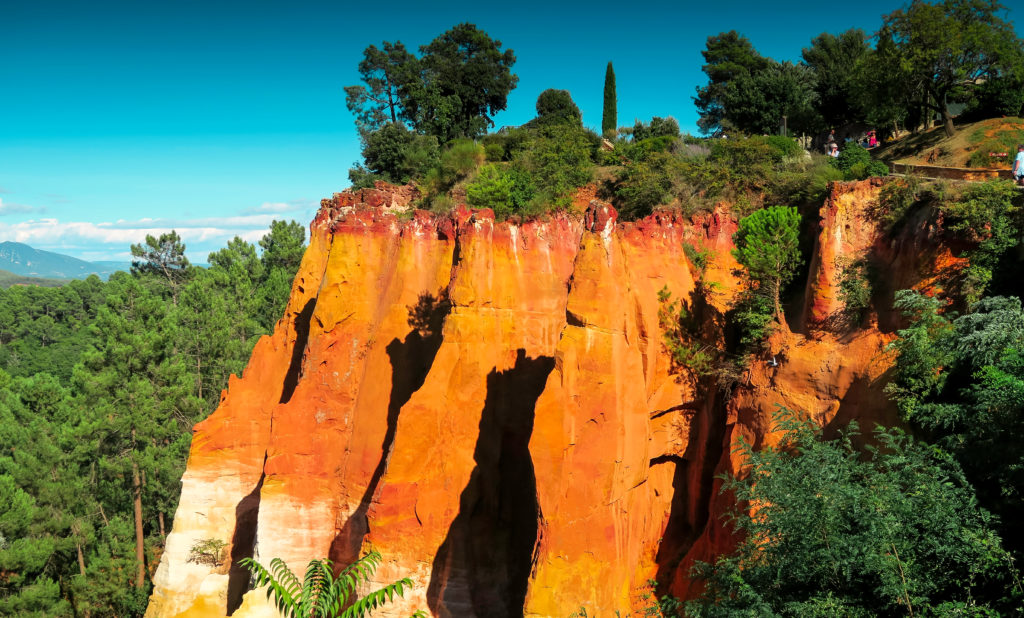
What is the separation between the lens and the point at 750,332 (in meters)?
15.4

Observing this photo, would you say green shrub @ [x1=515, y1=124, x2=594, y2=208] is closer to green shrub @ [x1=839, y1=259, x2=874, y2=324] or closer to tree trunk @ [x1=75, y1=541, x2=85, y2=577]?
green shrub @ [x1=839, y1=259, x2=874, y2=324]

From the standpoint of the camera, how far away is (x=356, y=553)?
18.3 m

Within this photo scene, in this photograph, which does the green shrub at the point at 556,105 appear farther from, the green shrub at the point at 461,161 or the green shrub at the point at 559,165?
the green shrub at the point at 559,165

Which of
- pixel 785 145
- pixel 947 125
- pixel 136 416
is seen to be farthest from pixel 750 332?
pixel 136 416

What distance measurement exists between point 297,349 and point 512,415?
986 centimetres

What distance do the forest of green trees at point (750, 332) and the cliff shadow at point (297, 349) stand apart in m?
8.31

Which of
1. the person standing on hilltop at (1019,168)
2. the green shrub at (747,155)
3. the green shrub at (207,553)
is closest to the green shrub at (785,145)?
the green shrub at (747,155)

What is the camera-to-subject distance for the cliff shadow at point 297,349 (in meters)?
23.2

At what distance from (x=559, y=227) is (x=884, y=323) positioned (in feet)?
25.1

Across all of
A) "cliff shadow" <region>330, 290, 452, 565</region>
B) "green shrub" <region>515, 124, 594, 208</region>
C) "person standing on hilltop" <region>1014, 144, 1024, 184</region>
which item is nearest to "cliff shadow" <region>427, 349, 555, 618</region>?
"cliff shadow" <region>330, 290, 452, 565</region>

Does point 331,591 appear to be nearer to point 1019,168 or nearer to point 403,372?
point 403,372

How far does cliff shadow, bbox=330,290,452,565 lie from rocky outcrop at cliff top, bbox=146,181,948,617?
6 cm

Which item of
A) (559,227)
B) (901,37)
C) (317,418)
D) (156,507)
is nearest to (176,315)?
(156,507)

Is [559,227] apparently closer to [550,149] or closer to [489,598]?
[489,598]
